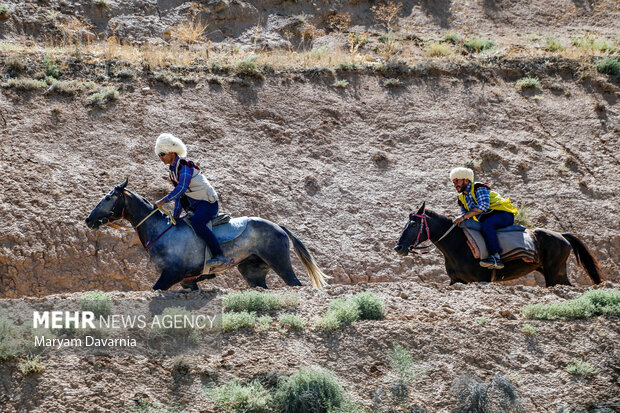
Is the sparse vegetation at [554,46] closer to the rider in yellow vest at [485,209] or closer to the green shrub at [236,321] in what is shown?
the rider in yellow vest at [485,209]

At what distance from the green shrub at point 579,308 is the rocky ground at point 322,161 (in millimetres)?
198

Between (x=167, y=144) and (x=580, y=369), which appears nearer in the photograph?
(x=580, y=369)

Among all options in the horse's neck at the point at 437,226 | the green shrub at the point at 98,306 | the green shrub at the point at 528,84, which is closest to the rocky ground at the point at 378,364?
the green shrub at the point at 98,306

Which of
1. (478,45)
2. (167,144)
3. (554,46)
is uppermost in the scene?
(554,46)

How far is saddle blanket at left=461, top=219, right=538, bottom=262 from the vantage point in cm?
1418

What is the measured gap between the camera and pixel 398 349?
994cm

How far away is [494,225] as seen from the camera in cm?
1452

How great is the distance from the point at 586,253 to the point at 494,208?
213 centimetres

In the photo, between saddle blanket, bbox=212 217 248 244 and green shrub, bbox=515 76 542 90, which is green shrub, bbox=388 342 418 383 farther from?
green shrub, bbox=515 76 542 90

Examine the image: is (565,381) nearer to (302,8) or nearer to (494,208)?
(494,208)

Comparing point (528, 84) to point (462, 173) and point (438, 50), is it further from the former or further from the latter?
point (462, 173)

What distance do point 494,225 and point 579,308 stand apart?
348cm

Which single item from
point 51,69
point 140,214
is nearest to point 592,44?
point 51,69

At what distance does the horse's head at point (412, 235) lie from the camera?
14430 mm
